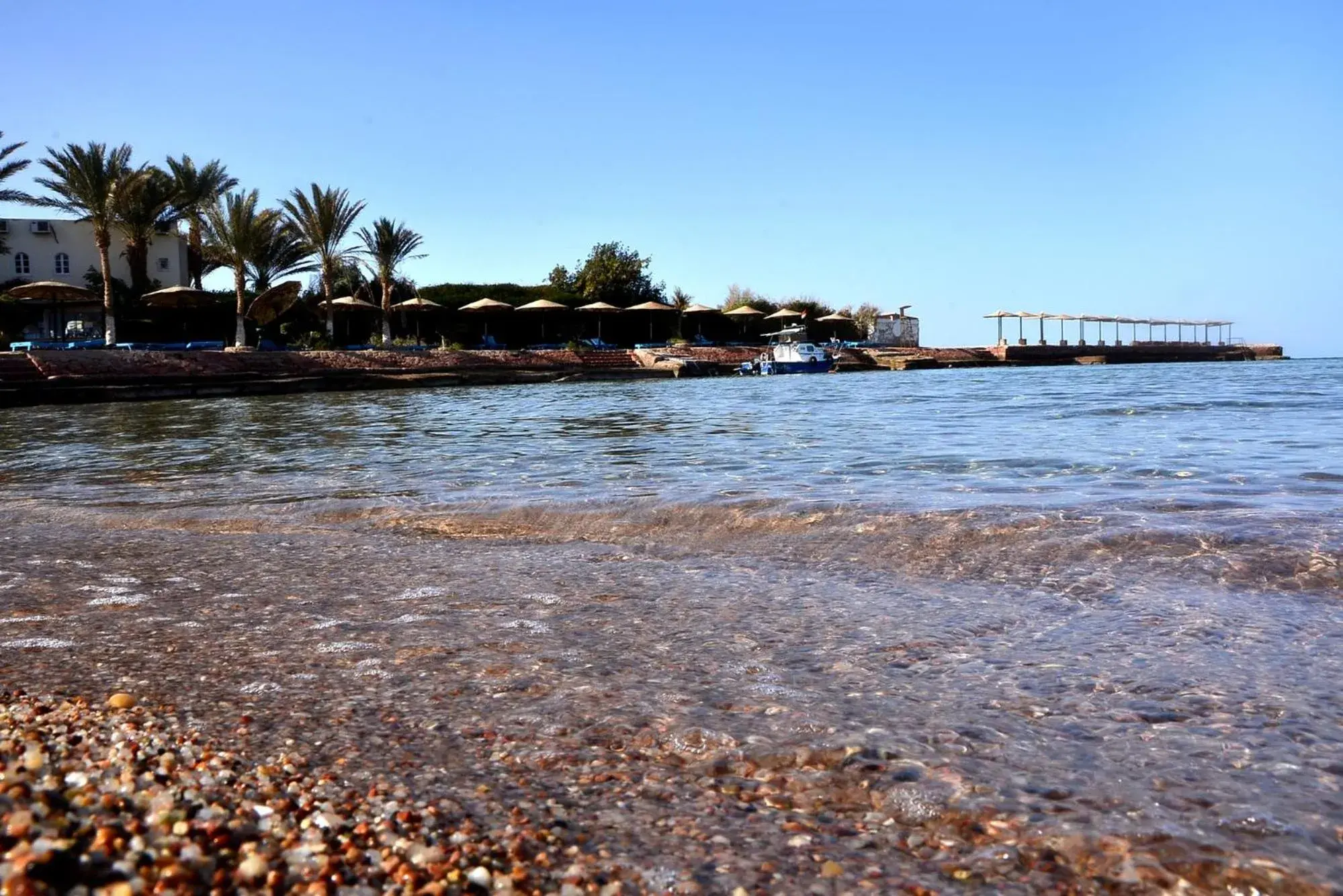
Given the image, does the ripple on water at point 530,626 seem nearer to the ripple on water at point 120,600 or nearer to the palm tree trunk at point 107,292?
the ripple on water at point 120,600

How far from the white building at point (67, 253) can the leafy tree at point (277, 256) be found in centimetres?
611

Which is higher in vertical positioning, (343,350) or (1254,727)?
(343,350)

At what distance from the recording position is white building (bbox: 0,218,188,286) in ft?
144

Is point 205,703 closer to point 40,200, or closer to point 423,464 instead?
point 423,464

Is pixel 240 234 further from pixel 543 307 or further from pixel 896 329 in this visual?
pixel 896 329

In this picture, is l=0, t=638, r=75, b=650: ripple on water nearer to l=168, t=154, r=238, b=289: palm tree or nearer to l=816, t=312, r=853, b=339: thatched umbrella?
l=168, t=154, r=238, b=289: palm tree

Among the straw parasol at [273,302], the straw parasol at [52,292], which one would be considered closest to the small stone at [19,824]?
the straw parasol at [273,302]

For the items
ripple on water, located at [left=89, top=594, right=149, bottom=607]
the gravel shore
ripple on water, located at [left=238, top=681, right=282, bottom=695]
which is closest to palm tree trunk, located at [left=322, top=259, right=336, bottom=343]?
ripple on water, located at [left=89, top=594, right=149, bottom=607]

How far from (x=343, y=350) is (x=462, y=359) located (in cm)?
539

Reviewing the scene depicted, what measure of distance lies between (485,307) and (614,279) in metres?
13.4

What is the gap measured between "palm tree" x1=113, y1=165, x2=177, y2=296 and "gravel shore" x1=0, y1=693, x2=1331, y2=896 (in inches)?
1661

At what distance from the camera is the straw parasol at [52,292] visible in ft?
118

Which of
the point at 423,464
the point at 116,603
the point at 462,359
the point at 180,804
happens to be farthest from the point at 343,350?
the point at 180,804

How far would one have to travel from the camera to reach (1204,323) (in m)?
86.6
